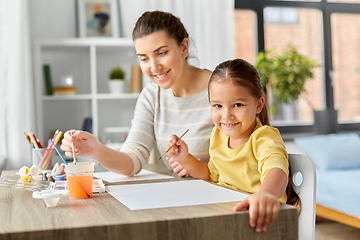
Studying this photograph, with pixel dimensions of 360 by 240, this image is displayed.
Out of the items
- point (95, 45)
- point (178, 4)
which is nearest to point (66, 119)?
point (95, 45)

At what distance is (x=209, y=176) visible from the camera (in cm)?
125

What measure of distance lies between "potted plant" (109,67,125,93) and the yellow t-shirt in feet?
6.33

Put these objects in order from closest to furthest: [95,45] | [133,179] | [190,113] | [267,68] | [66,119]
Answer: [133,179] < [190,113] < [95,45] < [66,119] < [267,68]

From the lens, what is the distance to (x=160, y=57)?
144 cm

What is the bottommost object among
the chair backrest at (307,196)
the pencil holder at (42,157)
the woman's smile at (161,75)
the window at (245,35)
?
the chair backrest at (307,196)

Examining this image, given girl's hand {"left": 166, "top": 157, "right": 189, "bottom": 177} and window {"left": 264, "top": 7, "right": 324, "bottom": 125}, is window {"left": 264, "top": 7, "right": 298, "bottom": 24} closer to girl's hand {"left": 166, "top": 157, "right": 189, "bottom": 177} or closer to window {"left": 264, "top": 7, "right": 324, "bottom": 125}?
window {"left": 264, "top": 7, "right": 324, "bottom": 125}

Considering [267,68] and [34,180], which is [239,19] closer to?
[267,68]

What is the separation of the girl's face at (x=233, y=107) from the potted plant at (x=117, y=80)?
1973 mm

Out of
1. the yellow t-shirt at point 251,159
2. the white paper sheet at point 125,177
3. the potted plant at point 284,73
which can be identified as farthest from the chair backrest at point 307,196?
the potted plant at point 284,73

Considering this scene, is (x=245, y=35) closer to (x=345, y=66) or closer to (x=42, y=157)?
(x=345, y=66)

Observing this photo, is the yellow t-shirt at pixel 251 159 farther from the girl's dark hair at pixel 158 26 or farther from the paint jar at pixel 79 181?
the girl's dark hair at pixel 158 26

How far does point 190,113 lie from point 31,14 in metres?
2.11

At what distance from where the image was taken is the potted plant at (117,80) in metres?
3.04

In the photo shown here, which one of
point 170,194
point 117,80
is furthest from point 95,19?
point 170,194
